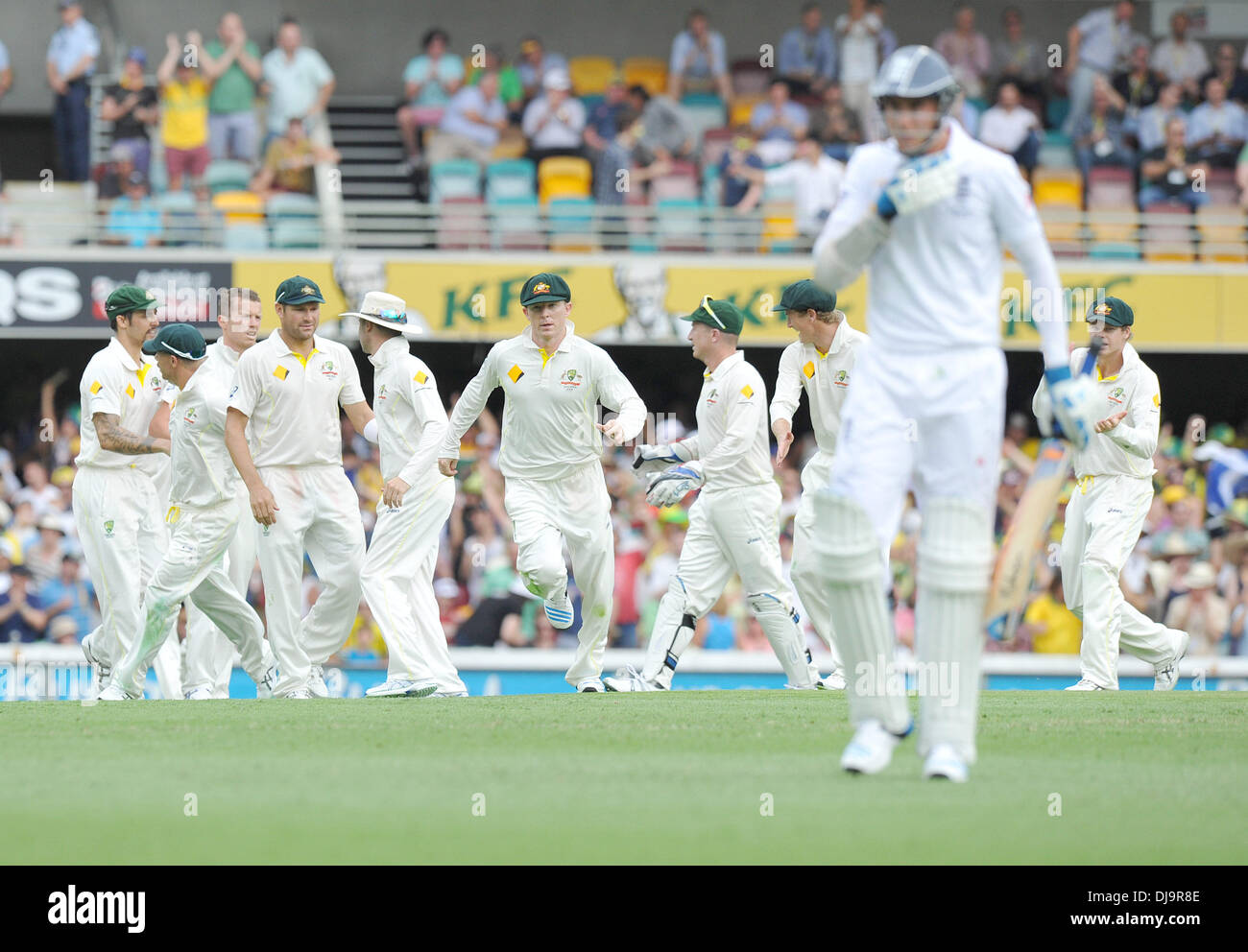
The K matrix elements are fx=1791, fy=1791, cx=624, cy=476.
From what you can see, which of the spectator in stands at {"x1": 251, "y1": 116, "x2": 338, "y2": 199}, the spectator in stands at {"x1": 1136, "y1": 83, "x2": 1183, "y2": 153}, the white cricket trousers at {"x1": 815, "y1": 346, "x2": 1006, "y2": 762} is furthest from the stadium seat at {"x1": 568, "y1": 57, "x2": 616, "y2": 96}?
the white cricket trousers at {"x1": 815, "y1": 346, "x2": 1006, "y2": 762}

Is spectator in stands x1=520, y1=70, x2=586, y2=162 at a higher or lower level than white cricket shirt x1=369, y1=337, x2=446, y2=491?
higher

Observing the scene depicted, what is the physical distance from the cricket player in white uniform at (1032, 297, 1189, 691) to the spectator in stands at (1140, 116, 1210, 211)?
11.0 metres

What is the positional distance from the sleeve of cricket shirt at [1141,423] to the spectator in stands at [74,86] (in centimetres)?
1494

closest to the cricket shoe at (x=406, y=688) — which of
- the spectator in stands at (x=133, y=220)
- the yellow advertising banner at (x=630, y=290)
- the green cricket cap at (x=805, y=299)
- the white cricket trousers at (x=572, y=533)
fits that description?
the white cricket trousers at (x=572, y=533)

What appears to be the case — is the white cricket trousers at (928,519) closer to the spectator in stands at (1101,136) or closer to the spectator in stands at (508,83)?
the spectator in stands at (1101,136)

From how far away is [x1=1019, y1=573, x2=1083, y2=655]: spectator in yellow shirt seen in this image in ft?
55.9

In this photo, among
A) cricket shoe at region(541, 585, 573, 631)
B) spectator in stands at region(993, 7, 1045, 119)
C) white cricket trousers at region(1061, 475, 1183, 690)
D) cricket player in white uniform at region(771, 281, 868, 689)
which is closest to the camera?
cricket shoe at region(541, 585, 573, 631)

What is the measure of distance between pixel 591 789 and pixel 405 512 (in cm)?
476

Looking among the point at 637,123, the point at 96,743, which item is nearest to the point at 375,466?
the point at 637,123

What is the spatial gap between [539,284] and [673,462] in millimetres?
1667

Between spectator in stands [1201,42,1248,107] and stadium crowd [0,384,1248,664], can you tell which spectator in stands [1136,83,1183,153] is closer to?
spectator in stands [1201,42,1248,107]

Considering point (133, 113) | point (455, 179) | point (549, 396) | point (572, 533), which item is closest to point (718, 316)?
point (549, 396)

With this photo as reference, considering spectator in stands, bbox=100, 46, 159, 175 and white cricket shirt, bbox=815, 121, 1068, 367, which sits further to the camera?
spectator in stands, bbox=100, 46, 159, 175

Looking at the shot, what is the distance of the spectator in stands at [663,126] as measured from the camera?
22.5m
